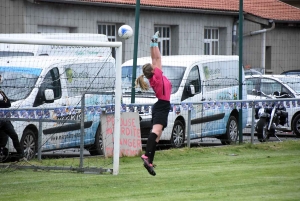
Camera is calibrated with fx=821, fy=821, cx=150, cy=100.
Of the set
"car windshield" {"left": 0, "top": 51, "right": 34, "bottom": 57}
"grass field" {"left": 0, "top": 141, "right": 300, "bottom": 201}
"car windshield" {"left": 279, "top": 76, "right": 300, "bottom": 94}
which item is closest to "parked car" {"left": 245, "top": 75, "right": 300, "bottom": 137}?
"car windshield" {"left": 279, "top": 76, "right": 300, "bottom": 94}

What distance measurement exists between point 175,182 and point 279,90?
12318mm

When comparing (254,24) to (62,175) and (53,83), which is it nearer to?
(53,83)

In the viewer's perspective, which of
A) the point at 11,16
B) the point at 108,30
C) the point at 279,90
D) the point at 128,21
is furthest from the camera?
the point at 128,21

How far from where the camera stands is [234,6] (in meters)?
34.2

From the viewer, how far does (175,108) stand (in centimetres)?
1825

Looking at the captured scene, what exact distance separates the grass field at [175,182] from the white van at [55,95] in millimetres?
1176

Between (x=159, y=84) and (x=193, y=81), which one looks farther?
(x=193, y=81)

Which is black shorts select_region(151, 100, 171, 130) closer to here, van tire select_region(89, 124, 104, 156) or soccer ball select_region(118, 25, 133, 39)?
van tire select_region(89, 124, 104, 156)

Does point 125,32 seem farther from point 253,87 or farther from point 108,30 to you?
point 108,30

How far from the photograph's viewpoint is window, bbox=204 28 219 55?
28513 mm

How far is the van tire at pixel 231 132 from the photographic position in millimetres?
20141

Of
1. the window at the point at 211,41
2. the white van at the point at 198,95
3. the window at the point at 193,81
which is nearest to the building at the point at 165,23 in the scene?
the window at the point at 211,41

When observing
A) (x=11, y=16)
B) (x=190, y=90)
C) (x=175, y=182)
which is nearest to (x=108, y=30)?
(x=11, y=16)

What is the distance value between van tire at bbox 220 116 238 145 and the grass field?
3.88 meters
